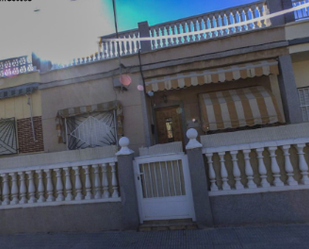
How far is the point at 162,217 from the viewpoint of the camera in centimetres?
341

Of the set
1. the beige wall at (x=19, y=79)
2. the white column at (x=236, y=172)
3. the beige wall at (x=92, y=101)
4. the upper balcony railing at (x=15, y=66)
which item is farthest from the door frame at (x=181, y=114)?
the upper balcony railing at (x=15, y=66)

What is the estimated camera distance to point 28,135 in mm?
6684

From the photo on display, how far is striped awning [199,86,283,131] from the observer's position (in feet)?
17.6

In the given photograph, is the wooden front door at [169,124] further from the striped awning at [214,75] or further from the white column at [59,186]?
the white column at [59,186]

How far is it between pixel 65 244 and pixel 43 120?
4.66 m

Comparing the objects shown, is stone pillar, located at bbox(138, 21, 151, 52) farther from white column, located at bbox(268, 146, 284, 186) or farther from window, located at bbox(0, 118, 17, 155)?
window, located at bbox(0, 118, 17, 155)

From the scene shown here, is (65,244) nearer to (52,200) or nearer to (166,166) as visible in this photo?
(52,200)

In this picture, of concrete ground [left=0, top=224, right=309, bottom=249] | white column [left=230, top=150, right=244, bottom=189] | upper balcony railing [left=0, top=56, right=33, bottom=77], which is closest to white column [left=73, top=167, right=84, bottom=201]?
concrete ground [left=0, top=224, right=309, bottom=249]

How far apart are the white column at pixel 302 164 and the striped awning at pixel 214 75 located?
2884 millimetres

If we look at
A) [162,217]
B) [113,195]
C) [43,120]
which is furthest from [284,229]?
[43,120]

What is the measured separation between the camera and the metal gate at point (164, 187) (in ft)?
11.1

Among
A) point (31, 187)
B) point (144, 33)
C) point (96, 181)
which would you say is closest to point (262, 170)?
point (96, 181)

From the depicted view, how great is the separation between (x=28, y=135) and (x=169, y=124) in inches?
199

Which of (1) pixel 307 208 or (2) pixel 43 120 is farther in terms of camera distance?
(2) pixel 43 120
